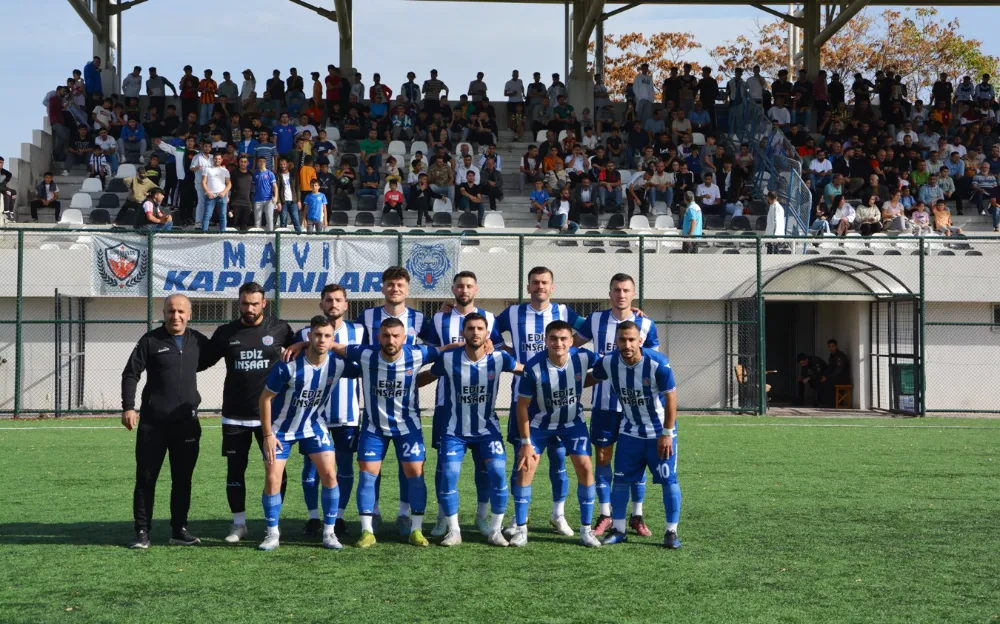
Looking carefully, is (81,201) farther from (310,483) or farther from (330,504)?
(330,504)

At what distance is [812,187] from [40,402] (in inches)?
601

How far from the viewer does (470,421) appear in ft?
24.5

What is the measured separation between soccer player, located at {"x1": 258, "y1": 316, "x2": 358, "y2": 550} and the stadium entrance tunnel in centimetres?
1213

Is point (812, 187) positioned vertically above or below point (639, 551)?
above

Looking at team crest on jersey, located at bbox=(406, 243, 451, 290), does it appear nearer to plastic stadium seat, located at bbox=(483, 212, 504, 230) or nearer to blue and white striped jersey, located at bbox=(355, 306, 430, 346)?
plastic stadium seat, located at bbox=(483, 212, 504, 230)

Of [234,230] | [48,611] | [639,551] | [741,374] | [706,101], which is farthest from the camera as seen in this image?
[706,101]

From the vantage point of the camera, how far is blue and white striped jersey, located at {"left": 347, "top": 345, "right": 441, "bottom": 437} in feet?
24.1

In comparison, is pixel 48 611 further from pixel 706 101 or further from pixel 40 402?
pixel 706 101

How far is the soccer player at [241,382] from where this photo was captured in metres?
7.51

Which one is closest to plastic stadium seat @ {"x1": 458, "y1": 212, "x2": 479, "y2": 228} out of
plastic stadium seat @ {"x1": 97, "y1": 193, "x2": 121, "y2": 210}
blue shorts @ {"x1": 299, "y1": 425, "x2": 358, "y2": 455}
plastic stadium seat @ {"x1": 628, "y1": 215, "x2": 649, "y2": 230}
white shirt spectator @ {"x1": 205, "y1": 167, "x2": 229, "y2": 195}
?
plastic stadium seat @ {"x1": 628, "y1": 215, "x2": 649, "y2": 230}

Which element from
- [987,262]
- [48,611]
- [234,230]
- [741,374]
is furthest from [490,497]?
[987,262]

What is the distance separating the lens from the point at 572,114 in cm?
2572

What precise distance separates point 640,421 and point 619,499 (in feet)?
1.89

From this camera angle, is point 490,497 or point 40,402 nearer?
point 490,497
